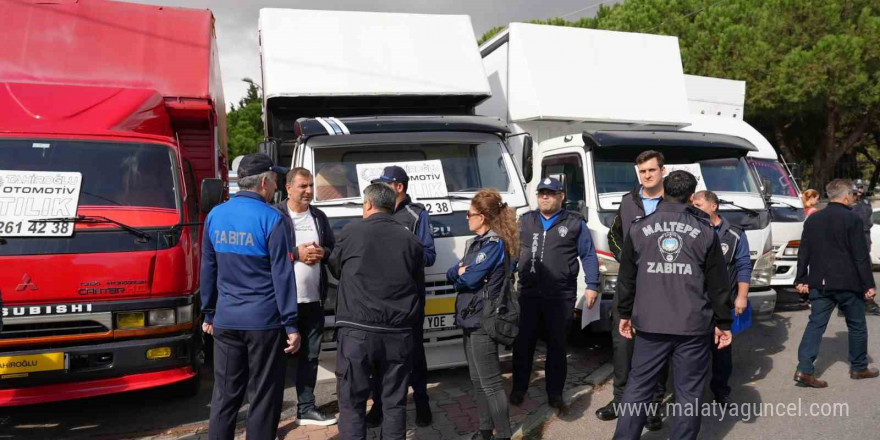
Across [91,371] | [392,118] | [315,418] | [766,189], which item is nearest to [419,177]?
[392,118]

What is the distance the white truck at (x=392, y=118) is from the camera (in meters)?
5.53

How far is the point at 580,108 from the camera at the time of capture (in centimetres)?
803

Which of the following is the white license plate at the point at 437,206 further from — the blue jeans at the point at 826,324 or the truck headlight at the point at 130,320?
the blue jeans at the point at 826,324

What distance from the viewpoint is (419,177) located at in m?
5.77

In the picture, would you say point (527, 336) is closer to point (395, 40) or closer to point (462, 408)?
point (462, 408)

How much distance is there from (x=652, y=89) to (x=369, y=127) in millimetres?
4729

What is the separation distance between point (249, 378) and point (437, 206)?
7.62 feet

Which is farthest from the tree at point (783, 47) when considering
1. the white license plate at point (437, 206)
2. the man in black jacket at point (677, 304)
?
the man in black jacket at point (677, 304)

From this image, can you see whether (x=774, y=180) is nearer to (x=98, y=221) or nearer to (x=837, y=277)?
(x=837, y=277)

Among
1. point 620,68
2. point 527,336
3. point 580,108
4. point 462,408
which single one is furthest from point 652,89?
point 462,408

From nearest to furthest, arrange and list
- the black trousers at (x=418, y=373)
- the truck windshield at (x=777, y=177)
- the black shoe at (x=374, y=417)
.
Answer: the black trousers at (x=418, y=373), the black shoe at (x=374, y=417), the truck windshield at (x=777, y=177)

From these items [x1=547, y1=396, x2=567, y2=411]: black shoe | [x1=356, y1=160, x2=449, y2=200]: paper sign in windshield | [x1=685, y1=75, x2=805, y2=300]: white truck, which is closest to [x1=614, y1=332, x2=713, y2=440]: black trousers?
[x1=547, y1=396, x2=567, y2=411]: black shoe

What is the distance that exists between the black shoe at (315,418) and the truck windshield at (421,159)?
5.99 ft

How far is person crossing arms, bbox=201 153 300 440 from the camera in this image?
151 inches
